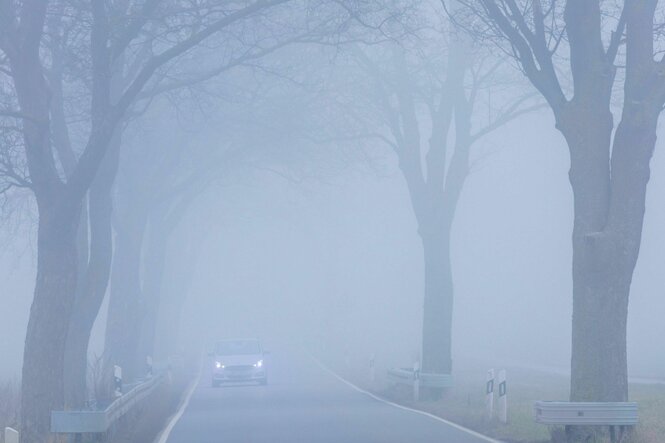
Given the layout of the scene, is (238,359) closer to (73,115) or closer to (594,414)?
(73,115)

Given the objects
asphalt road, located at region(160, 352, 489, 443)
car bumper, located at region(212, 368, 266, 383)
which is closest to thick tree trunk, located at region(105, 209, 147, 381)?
asphalt road, located at region(160, 352, 489, 443)

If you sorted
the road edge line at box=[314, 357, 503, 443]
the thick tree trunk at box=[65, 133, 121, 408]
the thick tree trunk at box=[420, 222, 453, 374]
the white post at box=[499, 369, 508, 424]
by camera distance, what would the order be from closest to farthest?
the road edge line at box=[314, 357, 503, 443] < the white post at box=[499, 369, 508, 424] < the thick tree trunk at box=[65, 133, 121, 408] < the thick tree trunk at box=[420, 222, 453, 374]

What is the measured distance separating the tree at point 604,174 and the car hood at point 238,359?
2436 centimetres

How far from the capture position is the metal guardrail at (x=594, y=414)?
16.1 metres

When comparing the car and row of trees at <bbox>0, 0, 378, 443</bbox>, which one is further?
the car

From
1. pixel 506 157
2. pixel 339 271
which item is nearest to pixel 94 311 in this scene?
pixel 339 271

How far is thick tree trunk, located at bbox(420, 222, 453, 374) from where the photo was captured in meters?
31.3

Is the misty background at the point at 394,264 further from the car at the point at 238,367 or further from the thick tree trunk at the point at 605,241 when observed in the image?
the thick tree trunk at the point at 605,241

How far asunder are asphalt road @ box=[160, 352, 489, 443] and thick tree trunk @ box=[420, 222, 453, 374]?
1.97 meters

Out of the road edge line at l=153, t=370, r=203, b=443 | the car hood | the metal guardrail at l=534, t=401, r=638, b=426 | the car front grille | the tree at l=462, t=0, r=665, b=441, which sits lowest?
the road edge line at l=153, t=370, r=203, b=443

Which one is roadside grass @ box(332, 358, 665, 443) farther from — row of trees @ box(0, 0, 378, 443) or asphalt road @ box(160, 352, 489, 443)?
row of trees @ box(0, 0, 378, 443)

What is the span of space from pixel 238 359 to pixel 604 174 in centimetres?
2521

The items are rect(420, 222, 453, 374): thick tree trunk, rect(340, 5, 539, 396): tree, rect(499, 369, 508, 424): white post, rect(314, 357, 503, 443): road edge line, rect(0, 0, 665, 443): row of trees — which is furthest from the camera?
rect(420, 222, 453, 374): thick tree trunk

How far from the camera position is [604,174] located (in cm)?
1745
